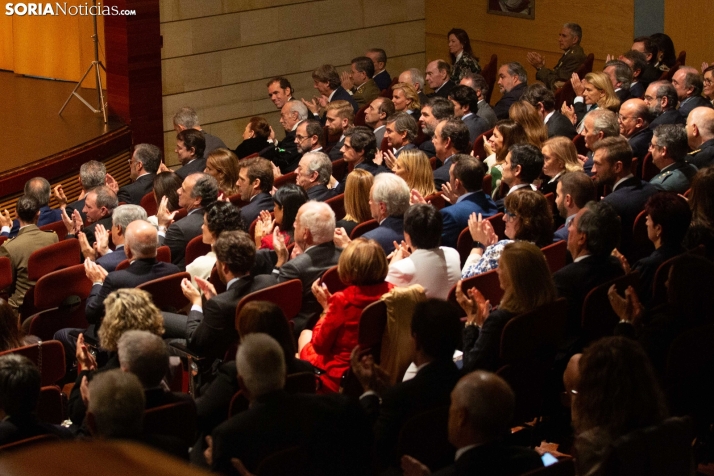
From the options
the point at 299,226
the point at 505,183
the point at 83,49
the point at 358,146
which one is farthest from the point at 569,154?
the point at 83,49

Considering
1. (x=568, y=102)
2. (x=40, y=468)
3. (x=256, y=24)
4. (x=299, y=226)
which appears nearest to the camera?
(x=40, y=468)

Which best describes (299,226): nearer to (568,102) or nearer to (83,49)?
(568,102)

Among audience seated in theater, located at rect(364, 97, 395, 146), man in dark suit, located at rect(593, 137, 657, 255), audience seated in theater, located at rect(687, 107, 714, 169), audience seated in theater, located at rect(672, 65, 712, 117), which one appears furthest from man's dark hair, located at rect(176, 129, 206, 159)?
audience seated in theater, located at rect(672, 65, 712, 117)

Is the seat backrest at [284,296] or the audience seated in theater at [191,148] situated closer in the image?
the seat backrest at [284,296]

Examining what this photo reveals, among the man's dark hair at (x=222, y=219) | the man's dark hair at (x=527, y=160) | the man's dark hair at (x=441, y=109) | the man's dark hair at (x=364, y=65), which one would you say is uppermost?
the man's dark hair at (x=364, y=65)

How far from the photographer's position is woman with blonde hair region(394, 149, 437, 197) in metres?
6.25

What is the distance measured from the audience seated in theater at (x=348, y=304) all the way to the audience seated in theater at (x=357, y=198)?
147cm

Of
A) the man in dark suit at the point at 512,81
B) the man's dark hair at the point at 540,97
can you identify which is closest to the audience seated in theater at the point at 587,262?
the man's dark hair at the point at 540,97

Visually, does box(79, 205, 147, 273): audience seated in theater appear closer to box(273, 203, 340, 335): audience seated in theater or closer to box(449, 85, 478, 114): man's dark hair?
box(273, 203, 340, 335): audience seated in theater

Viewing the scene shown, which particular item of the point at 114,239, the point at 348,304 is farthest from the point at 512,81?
the point at 348,304

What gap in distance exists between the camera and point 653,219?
15.2 feet

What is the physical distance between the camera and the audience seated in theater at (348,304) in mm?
4234

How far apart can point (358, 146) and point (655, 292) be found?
304cm

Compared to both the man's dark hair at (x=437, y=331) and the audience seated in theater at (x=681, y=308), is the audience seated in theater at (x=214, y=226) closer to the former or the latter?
the man's dark hair at (x=437, y=331)
